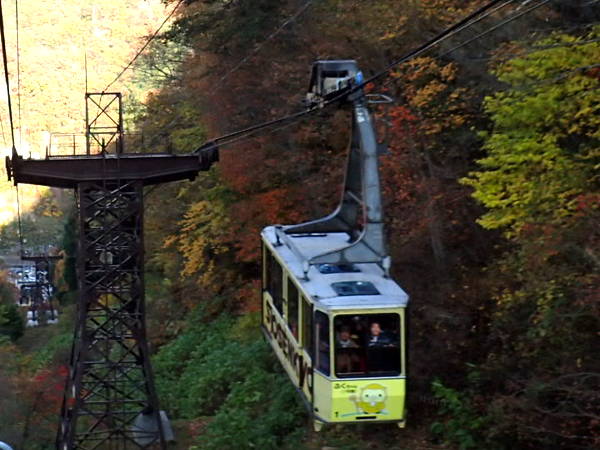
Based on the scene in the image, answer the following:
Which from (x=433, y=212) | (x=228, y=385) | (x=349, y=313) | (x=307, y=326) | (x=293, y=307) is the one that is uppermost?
(x=433, y=212)

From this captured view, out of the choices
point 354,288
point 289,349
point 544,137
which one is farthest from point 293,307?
point 544,137

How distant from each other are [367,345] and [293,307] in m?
2.00

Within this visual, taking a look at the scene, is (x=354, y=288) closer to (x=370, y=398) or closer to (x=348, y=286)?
(x=348, y=286)

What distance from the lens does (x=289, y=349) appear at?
42.7 feet

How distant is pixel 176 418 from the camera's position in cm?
2298

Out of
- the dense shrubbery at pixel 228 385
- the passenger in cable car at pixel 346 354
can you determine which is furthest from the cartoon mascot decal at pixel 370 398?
the dense shrubbery at pixel 228 385

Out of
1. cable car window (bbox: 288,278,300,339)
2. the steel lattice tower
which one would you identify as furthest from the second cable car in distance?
the steel lattice tower

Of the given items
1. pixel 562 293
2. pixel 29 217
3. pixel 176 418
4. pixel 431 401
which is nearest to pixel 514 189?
pixel 562 293

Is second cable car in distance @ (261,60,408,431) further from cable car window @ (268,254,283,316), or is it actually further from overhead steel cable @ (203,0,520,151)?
cable car window @ (268,254,283,316)

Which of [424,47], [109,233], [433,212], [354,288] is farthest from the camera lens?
[109,233]

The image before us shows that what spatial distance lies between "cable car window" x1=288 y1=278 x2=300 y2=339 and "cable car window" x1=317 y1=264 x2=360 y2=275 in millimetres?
680

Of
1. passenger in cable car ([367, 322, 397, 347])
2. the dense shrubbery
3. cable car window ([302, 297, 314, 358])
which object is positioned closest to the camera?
passenger in cable car ([367, 322, 397, 347])

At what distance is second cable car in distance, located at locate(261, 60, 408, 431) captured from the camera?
1059 centimetres

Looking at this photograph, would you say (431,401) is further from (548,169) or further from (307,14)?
(307,14)
